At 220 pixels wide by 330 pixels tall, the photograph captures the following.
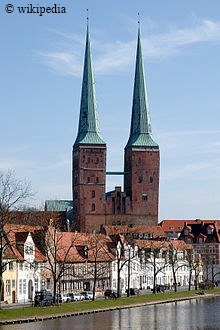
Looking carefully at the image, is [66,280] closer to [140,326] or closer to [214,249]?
[140,326]

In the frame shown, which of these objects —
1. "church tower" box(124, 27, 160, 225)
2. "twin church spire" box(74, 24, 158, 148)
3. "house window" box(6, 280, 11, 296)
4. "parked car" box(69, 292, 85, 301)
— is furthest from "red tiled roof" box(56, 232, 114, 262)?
"twin church spire" box(74, 24, 158, 148)

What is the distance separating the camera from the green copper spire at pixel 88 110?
188875 millimetres

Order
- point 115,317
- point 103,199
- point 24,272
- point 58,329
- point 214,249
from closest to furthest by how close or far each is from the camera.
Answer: point 58,329 < point 115,317 < point 24,272 < point 214,249 < point 103,199

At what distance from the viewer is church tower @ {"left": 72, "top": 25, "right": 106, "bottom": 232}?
187m

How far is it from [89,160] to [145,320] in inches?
4896

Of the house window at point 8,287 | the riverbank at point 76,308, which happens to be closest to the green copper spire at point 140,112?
the riverbank at point 76,308

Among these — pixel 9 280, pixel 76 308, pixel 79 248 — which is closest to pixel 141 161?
pixel 79 248

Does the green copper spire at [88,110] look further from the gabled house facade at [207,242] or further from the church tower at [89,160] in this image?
the gabled house facade at [207,242]

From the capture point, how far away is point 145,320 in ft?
217

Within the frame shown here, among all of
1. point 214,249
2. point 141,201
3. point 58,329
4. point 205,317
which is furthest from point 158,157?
point 58,329

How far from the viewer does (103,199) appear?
18800cm

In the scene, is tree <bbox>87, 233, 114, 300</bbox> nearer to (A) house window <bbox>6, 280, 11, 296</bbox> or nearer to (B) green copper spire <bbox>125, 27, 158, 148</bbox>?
(A) house window <bbox>6, 280, 11, 296</bbox>

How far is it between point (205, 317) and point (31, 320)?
57.3 feet

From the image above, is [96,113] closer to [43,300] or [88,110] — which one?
[88,110]
